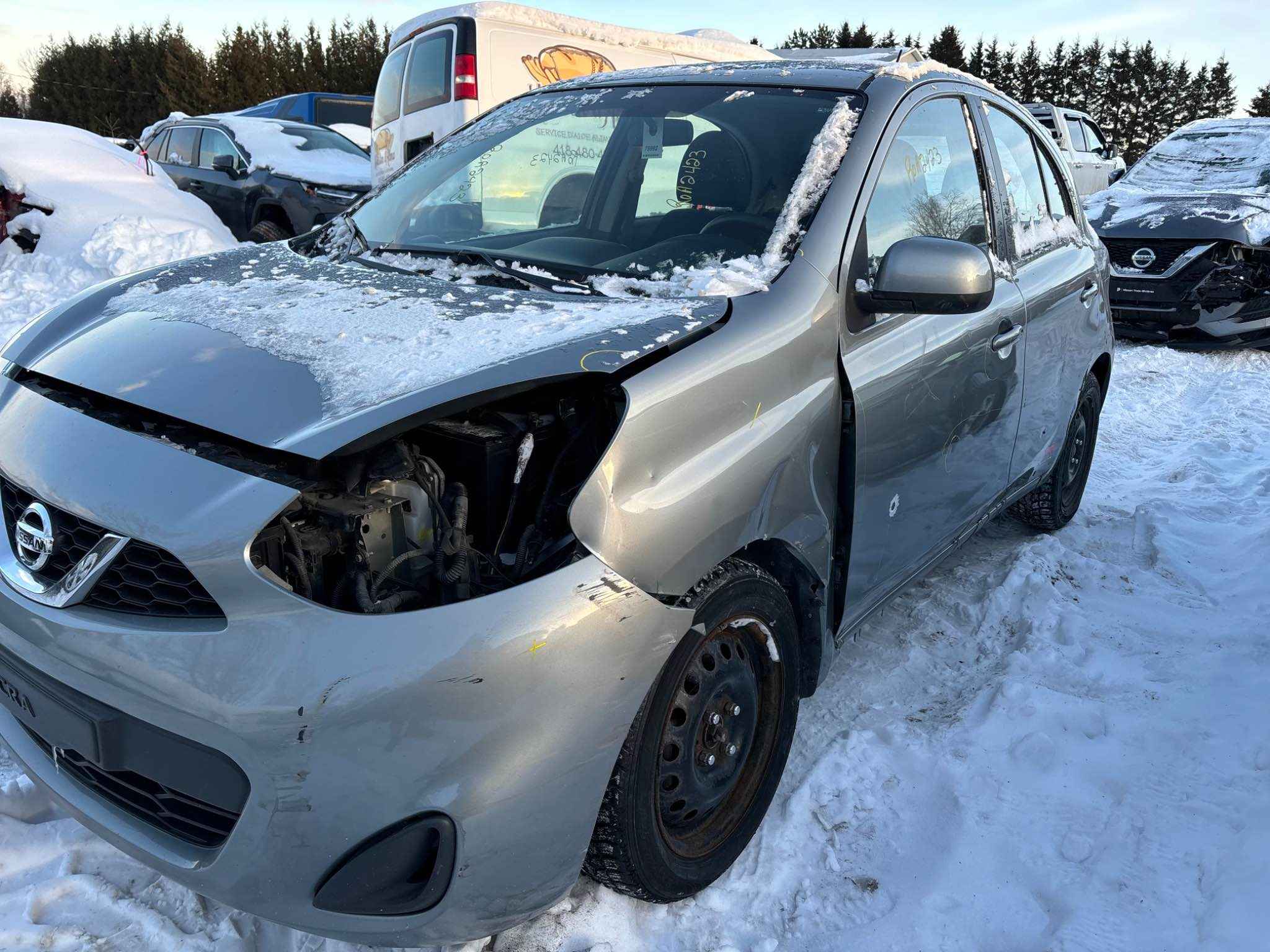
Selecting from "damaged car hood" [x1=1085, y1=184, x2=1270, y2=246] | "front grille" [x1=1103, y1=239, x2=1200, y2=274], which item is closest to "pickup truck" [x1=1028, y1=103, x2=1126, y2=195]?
"damaged car hood" [x1=1085, y1=184, x2=1270, y2=246]

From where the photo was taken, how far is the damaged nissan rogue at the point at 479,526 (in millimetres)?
1524

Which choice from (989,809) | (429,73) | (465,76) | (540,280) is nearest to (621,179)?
(540,280)

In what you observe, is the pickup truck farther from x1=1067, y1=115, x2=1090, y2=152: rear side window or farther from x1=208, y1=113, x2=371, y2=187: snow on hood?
x1=208, y1=113, x2=371, y2=187: snow on hood

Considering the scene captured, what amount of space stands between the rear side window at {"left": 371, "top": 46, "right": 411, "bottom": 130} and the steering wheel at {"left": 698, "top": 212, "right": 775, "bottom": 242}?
7089 mm

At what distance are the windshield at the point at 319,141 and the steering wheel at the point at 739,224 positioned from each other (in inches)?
342

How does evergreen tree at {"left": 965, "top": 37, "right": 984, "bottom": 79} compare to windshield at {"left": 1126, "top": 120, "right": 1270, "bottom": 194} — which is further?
evergreen tree at {"left": 965, "top": 37, "right": 984, "bottom": 79}

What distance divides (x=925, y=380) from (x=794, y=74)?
3.32 feet

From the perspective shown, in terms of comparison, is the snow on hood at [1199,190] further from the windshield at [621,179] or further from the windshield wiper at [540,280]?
the windshield wiper at [540,280]

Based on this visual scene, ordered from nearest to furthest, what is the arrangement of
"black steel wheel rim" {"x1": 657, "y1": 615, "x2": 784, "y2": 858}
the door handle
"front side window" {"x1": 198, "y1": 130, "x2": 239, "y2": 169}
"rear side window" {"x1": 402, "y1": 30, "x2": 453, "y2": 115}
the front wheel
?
the front wheel, "black steel wheel rim" {"x1": 657, "y1": 615, "x2": 784, "y2": 858}, the door handle, "rear side window" {"x1": 402, "y1": 30, "x2": 453, "y2": 115}, "front side window" {"x1": 198, "y1": 130, "x2": 239, "y2": 169}

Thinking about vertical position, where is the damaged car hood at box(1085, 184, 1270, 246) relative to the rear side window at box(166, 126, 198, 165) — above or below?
below

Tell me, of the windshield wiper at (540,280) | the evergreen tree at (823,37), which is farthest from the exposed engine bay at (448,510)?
the evergreen tree at (823,37)

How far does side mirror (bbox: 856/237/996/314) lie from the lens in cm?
226

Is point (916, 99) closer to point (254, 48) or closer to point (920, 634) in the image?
point (920, 634)

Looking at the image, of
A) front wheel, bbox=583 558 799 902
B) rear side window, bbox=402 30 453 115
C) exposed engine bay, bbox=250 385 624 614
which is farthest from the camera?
rear side window, bbox=402 30 453 115
